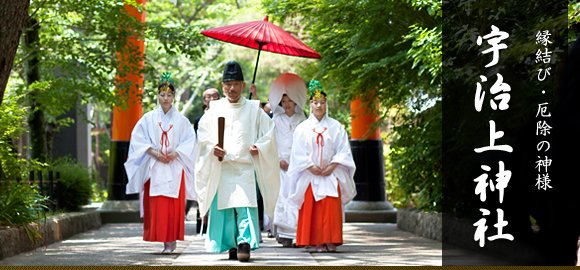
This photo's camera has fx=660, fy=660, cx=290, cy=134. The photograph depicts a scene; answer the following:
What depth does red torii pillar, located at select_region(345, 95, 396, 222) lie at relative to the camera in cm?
1238

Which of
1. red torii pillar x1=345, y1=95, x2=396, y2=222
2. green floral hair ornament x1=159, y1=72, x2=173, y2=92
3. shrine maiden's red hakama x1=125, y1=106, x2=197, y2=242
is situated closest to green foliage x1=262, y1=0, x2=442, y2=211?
red torii pillar x1=345, y1=95, x2=396, y2=222

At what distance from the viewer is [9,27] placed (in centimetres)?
537

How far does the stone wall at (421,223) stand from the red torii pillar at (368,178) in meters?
1.67

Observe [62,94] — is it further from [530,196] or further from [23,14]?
[530,196]

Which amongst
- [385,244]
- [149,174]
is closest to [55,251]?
[149,174]

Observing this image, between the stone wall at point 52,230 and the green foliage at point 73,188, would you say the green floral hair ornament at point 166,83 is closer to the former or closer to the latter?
the stone wall at point 52,230

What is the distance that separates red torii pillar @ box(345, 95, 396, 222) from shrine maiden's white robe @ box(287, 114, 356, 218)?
452 centimetres

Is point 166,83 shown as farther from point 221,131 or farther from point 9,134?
point 9,134

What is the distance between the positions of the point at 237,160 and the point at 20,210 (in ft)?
8.63

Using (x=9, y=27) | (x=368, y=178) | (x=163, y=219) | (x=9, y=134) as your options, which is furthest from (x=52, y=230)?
(x=368, y=178)

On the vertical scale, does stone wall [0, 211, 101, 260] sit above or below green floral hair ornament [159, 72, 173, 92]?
below

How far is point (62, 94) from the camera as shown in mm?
9727

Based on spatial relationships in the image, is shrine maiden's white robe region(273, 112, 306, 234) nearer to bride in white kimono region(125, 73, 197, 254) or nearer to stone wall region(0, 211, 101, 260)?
bride in white kimono region(125, 73, 197, 254)

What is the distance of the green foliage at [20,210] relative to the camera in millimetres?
7078
